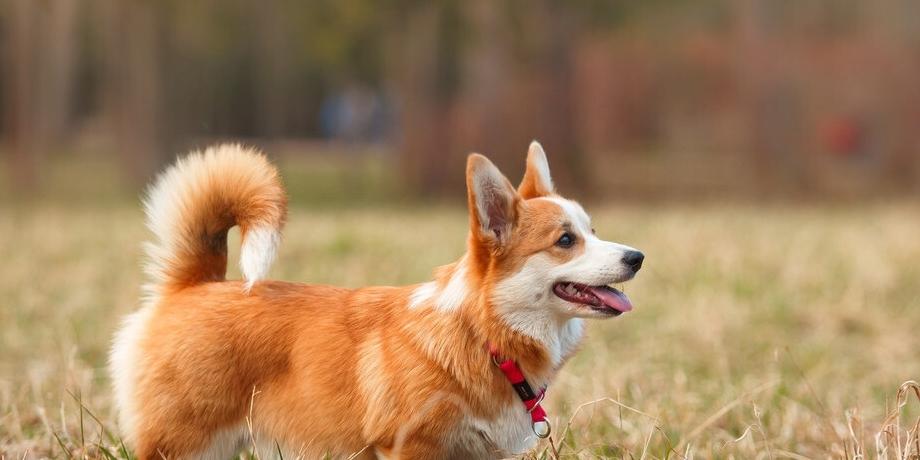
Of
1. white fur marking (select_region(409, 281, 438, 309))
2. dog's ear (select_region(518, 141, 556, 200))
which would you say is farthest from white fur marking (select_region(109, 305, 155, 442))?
dog's ear (select_region(518, 141, 556, 200))

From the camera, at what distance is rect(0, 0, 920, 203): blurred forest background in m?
16.7

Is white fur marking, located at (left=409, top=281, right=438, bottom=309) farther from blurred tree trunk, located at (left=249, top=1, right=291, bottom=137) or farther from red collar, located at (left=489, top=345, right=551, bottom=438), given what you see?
blurred tree trunk, located at (left=249, top=1, right=291, bottom=137)

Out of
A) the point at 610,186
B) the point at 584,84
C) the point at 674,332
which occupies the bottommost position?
the point at 610,186

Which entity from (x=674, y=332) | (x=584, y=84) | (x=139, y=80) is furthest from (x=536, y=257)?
(x=139, y=80)

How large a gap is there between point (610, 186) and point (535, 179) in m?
15.3

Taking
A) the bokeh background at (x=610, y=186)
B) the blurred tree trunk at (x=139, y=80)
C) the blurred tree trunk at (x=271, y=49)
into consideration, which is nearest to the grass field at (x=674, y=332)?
the bokeh background at (x=610, y=186)

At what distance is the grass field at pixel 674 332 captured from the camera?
386cm

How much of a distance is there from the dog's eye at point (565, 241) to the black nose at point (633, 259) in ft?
0.53

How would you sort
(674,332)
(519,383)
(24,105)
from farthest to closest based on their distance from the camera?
(24,105), (674,332), (519,383)

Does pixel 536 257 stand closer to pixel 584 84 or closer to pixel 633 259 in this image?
pixel 633 259

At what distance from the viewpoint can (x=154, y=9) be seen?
18.8m

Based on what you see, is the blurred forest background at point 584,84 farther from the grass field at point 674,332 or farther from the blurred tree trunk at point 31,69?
the grass field at point 674,332

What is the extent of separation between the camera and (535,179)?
3.51 m

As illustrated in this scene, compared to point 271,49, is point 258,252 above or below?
below
